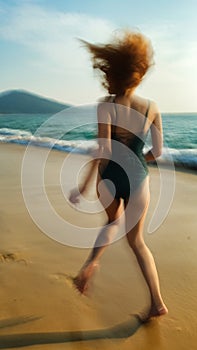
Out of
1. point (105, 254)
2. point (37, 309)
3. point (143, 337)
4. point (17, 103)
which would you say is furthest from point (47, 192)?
point (17, 103)

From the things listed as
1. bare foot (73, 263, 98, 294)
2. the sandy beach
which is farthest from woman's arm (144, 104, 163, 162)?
the sandy beach

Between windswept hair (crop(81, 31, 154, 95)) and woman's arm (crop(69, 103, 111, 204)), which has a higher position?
windswept hair (crop(81, 31, 154, 95))

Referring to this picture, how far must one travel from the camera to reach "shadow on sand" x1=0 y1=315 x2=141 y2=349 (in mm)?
2379

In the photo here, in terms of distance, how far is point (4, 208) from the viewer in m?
5.04

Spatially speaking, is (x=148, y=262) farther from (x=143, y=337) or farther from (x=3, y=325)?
(x=3, y=325)

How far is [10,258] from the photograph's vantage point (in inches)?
139

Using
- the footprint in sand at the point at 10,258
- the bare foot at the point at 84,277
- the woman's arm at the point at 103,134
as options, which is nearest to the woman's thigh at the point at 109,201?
→ the woman's arm at the point at 103,134

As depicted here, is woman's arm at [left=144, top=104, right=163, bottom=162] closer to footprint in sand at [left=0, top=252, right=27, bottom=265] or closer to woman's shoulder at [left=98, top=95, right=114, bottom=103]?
woman's shoulder at [left=98, top=95, right=114, bottom=103]

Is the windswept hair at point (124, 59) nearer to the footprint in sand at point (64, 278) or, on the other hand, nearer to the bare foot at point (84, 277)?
the bare foot at point (84, 277)

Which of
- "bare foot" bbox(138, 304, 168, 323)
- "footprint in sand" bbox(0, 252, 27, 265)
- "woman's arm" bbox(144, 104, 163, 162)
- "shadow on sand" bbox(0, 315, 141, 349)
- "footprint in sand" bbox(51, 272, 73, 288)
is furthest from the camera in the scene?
"footprint in sand" bbox(0, 252, 27, 265)

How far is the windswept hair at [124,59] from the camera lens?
2408 mm

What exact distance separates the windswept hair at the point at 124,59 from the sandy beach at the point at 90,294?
5.02 ft

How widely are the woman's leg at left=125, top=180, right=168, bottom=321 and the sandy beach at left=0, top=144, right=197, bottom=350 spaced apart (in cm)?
12

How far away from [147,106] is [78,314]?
4.86 ft
